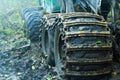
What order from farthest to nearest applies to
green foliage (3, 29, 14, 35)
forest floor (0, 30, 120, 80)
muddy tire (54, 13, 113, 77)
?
green foliage (3, 29, 14, 35)
forest floor (0, 30, 120, 80)
muddy tire (54, 13, 113, 77)

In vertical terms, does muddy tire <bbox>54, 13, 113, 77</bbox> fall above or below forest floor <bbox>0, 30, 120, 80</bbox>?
above

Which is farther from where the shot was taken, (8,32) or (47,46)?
(8,32)

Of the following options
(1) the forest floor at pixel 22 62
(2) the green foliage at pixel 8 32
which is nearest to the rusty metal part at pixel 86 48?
(1) the forest floor at pixel 22 62

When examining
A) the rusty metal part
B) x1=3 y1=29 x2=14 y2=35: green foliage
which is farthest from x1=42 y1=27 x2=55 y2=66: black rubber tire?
x1=3 y1=29 x2=14 y2=35: green foliage

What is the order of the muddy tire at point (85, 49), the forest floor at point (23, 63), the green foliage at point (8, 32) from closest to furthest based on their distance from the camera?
1. the muddy tire at point (85, 49)
2. the forest floor at point (23, 63)
3. the green foliage at point (8, 32)

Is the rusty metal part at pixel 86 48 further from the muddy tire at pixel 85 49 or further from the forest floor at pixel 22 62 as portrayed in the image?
the forest floor at pixel 22 62

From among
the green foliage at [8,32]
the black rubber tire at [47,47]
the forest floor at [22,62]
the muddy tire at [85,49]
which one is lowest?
the forest floor at [22,62]

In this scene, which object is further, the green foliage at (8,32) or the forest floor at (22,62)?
the green foliage at (8,32)

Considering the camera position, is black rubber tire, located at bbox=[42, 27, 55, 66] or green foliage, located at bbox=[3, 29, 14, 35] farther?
green foliage, located at bbox=[3, 29, 14, 35]

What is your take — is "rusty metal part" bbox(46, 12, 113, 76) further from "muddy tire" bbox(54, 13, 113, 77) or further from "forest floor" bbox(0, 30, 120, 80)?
"forest floor" bbox(0, 30, 120, 80)

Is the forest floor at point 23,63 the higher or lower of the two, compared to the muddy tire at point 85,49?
lower

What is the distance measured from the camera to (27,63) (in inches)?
322

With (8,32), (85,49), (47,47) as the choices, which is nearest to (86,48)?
(85,49)

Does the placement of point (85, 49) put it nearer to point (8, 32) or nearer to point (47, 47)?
point (47, 47)
